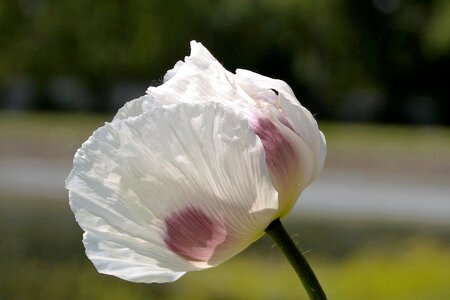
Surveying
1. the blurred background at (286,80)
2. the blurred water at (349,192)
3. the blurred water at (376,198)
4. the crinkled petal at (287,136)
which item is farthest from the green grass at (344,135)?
the crinkled petal at (287,136)

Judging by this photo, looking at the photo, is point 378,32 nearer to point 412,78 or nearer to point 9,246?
point 412,78

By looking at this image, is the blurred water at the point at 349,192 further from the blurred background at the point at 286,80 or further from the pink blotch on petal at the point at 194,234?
the pink blotch on petal at the point at 194,234

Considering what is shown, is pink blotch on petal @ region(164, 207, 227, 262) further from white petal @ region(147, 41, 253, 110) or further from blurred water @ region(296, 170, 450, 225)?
blurred water @ region(296, 170, 450, 225)

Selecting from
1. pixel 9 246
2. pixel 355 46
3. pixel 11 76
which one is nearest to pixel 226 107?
pixel 9 246

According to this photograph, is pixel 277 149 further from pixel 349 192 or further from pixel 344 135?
pixel 344 135

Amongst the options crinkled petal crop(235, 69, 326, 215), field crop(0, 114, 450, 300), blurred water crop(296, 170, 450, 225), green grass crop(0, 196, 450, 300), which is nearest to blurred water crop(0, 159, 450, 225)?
blurred water crop(296, 170, 450, 225)
